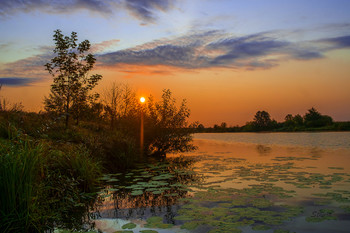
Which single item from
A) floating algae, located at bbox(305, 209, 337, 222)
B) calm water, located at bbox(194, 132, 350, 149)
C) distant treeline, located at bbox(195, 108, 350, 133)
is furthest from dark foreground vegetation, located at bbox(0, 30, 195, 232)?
distant treeline, located at bbox(195, 108, 350, 133)

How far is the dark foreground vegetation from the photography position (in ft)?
18.7

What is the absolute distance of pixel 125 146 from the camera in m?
17.4

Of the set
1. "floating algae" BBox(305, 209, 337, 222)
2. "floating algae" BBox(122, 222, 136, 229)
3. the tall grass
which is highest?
the tall grass

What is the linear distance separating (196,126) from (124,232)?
1762 centimetres

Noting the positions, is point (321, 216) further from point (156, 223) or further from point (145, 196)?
point (145, 196)

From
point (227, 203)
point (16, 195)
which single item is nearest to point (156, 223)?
point (227, 203)

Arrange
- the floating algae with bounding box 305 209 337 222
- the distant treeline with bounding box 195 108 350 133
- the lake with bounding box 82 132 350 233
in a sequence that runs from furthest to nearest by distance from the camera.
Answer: the distant treeline with bounding box 195 108 350 133 < the floating algae with bounding box 305 209 337 222 < the lake with bounding box 82 132 350 233

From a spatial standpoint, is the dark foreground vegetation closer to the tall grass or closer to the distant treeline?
the tall grass

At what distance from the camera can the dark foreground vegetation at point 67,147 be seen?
5.70m

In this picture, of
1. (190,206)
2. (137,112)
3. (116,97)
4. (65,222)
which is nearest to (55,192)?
(65,222)

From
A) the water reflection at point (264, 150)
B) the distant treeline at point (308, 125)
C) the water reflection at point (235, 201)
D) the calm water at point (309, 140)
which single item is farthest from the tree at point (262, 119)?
the water reflection at point (235, 201)

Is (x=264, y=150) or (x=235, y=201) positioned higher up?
(x=235, y=201)

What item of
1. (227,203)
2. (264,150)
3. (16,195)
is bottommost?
(264,150)

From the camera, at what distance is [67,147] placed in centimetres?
1188
